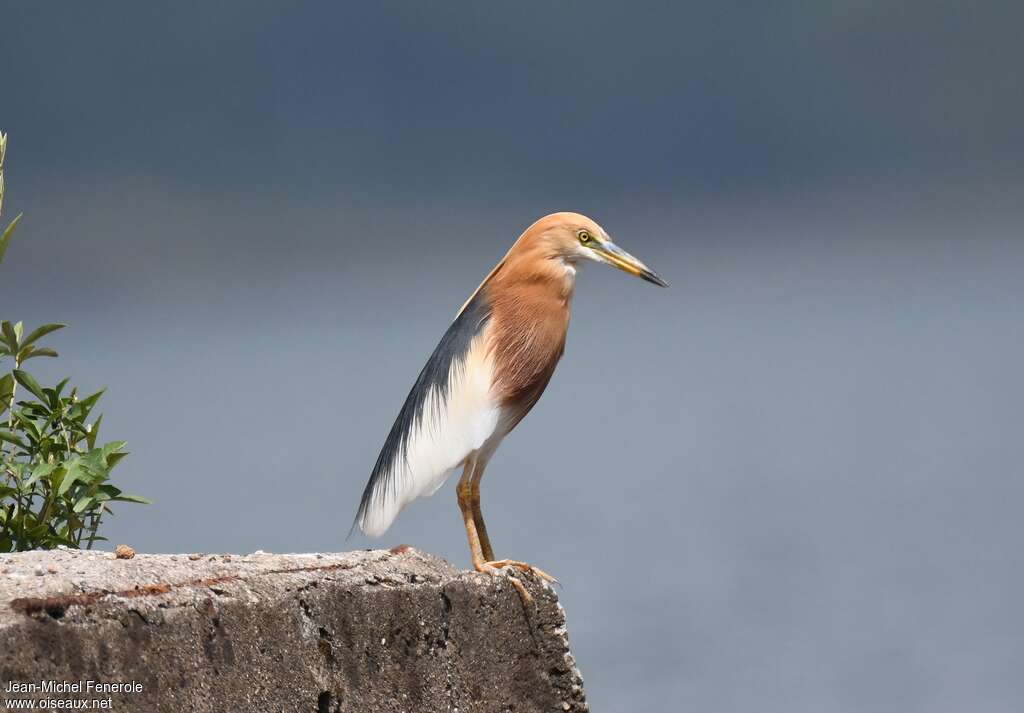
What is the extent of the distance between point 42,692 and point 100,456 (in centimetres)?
111

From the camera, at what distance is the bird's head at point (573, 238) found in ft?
11.8

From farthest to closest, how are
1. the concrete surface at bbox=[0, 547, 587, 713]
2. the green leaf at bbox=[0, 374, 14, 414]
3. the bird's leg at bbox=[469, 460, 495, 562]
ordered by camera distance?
the bird's leg at bbox=[469, 460, 495, 562]
the green leaf at bbox=[0, 374, 14, 414]
the concrete surface at bbox=[0, 547, 587, 713]

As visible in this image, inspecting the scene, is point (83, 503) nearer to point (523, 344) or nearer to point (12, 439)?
point (12, 439)

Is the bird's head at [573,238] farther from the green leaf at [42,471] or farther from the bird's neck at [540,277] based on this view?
the green leaf at [42,471]

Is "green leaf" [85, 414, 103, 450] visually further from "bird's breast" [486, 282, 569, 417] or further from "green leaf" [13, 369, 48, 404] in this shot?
"bird's breast" [486, 282, 569, 417]

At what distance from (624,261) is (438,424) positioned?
707mm

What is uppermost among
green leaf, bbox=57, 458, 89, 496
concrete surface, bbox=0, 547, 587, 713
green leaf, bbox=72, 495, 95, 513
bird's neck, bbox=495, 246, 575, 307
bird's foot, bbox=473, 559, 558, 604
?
bird's neck, bbox=495, 246, 575, 307

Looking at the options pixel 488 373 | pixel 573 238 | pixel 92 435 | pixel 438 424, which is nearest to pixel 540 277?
pixel 573 238

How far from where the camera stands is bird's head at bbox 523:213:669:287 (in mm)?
3598

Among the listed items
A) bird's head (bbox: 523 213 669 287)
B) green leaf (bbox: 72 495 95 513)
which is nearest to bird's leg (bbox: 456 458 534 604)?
bird's head (bbox: 523 213 669 287)

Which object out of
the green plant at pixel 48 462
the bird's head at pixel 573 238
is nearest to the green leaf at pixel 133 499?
the green plant at pixel 48 462

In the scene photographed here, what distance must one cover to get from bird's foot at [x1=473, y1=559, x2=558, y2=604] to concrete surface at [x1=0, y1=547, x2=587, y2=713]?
2cm

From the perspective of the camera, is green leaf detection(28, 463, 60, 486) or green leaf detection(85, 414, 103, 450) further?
green leaf detection(85, 414, 103, 450)

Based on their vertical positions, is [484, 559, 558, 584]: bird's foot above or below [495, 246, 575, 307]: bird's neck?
below
